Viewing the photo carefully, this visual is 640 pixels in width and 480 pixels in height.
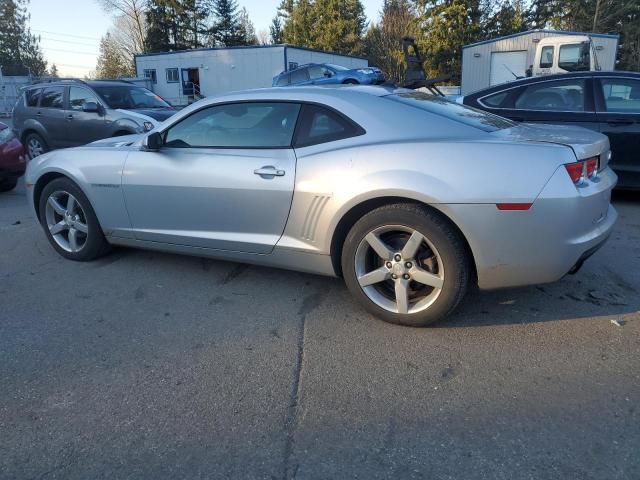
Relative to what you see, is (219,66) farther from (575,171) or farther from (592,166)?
(575,171)

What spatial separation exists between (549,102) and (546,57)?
10889mm

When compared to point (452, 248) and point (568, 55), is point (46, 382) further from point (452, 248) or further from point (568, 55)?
point (568, 55)

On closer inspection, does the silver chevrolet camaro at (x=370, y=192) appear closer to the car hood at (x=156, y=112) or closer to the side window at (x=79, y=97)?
the car hood at (x=156, y=112)

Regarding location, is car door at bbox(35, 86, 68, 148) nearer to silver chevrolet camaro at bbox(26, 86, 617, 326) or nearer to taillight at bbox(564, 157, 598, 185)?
silver chevrolet camaro at bbox(26, 86, 617, 326)

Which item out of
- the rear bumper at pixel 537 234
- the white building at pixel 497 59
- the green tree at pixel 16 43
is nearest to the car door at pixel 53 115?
the rear bumper at pixel 537 234

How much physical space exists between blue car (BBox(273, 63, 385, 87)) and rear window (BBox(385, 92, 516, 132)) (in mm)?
14491

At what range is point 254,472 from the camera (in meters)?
2.09

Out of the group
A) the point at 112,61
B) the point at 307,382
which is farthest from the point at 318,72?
the point at 112,61

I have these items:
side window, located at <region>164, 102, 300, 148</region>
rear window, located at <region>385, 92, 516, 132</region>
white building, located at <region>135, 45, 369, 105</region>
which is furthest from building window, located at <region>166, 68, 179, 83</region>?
rear window, located at <region>385, 92, 516, 132</region>

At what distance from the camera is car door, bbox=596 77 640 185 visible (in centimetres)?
571

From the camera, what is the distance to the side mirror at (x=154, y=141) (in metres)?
3.96

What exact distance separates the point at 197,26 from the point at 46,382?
180 ft

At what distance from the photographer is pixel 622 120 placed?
5.76 m

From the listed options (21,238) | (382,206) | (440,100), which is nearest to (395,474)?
(382,206)
